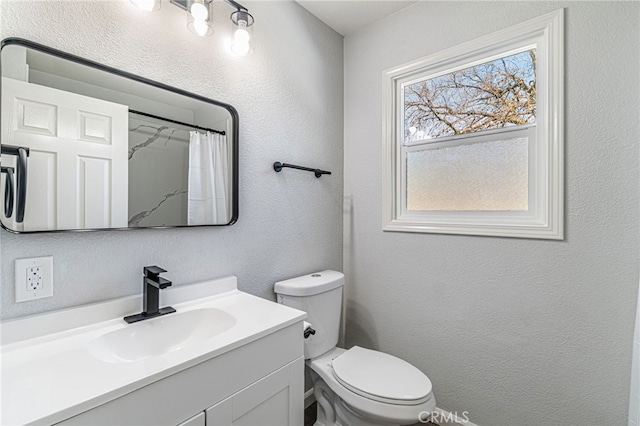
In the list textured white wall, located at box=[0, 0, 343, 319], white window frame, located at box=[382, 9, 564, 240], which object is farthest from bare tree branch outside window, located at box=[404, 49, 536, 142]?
textured white wall, located at box=[0, 0, 343, 319]

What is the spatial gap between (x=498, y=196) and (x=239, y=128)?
4.52 ft

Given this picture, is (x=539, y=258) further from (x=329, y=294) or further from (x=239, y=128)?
(x=239, y=128)

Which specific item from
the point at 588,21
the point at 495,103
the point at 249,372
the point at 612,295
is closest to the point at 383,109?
the point at 495,103

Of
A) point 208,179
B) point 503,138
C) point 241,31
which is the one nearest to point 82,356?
point 208,179

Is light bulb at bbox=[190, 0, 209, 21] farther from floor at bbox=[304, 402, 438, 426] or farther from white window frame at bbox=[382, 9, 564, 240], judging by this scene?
floor at bbox=[304, 402, 438, 426]

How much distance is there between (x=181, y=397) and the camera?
0.77 meters

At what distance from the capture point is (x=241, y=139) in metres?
1.45

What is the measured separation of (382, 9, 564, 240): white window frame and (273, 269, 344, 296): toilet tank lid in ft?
1.58

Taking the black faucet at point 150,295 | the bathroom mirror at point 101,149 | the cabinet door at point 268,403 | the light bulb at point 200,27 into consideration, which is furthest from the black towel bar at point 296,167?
the cabinet door at point 268,403

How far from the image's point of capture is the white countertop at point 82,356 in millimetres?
612

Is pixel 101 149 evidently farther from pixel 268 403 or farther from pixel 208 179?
pixel 268 403

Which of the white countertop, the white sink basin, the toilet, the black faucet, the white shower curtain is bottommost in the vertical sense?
the toilet

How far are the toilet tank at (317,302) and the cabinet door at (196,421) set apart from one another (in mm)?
709

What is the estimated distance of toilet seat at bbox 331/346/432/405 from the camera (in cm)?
121
